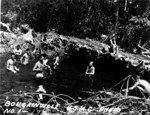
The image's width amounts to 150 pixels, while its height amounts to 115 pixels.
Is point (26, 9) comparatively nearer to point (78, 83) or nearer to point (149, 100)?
point (78, 83)

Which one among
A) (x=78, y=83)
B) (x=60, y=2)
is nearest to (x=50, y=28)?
(x=60, y=2)

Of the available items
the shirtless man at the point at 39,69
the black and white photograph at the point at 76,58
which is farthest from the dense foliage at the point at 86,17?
the shirtless man at the point at 39,69

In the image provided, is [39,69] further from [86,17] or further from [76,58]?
[86,17]

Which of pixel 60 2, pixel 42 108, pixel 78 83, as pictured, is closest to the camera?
pixel 42 108

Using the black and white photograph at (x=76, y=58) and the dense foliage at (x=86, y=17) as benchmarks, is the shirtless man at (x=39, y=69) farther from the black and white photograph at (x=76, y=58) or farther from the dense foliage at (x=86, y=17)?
the dense foliage at (x=86, y=17)

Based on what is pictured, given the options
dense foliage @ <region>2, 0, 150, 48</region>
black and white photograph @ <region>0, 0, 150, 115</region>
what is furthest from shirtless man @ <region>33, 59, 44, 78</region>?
dense foliage @ <region>2, 0, 150, 48</region>

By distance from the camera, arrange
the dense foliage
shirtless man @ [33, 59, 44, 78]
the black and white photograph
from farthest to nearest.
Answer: the dense foliage < shirtless man @ [33, 59, 44, 78] < the black and white photograph

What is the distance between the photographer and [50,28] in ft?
126

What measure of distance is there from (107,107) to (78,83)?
10637mm

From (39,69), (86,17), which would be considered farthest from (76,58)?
(86,17)

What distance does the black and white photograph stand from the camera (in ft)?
28.2

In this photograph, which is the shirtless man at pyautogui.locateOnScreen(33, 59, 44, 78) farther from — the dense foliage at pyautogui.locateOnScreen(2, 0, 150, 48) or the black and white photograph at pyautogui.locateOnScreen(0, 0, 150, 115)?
the dense foliage at pyautogui.locateOnScreen(2, 0, 150, 48)

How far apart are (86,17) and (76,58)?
395 inches

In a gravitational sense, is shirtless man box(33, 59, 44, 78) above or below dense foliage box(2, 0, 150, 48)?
below
